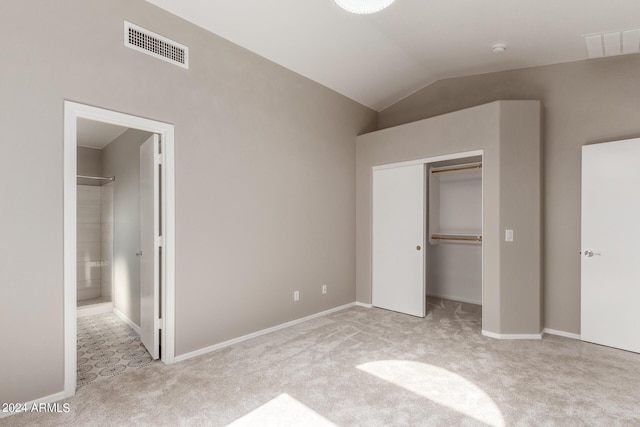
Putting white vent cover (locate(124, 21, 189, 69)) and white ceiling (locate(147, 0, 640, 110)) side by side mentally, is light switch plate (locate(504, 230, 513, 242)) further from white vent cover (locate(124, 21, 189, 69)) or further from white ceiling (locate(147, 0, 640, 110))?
white vent cover (locate(124, 21, 189, 69))

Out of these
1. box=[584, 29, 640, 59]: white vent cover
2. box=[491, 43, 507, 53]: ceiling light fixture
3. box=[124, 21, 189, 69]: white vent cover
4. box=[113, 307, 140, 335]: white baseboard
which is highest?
box=[491, 43, 507, 53]: ceiling light fixture

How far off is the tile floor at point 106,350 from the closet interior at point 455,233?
389 cm

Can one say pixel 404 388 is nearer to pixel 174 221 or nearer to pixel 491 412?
pixel 491 412

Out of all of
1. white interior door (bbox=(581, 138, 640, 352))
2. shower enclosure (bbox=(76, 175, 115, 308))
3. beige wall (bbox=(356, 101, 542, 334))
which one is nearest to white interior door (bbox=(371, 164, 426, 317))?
beige wall (bbox=(356, 101, 542, 334))

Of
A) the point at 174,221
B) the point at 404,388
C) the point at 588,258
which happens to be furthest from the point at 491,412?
the point at 174,221

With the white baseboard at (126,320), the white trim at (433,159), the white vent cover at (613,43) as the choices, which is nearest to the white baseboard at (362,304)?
the white trim at (433,159)

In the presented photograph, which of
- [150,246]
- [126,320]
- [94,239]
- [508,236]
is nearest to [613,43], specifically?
[508,236]

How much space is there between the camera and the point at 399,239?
14.8ft

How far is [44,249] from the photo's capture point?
7.55 ft

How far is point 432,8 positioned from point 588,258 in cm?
296

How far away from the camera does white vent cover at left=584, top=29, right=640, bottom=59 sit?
313 cm

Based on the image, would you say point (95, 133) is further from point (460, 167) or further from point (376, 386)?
point (460, 167)

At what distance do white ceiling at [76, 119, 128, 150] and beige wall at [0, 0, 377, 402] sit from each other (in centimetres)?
179

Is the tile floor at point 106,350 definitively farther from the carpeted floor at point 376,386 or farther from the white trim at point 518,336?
the white trim at point 518,336
